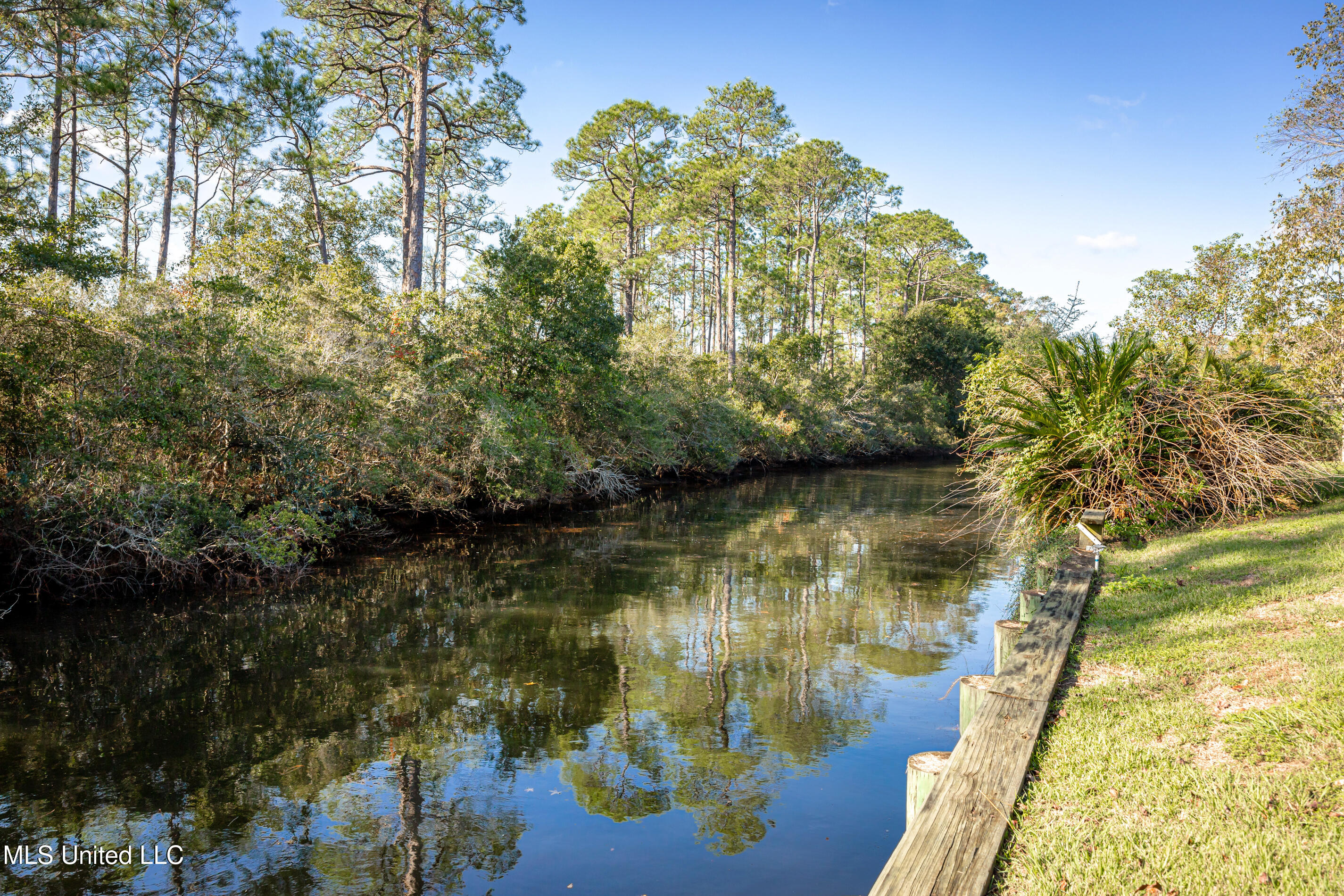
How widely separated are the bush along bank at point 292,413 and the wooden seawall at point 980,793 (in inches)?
326

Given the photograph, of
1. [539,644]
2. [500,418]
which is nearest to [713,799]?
[539,644]

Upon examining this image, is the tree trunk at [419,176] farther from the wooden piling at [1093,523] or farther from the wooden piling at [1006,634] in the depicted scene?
the wooden piling at [1006,634]

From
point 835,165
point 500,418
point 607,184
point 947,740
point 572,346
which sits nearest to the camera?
point 947,740

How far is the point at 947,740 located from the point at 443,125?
1976 cm

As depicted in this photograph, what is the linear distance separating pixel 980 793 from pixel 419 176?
18.6 m

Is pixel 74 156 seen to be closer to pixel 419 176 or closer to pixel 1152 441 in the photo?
pixel 419 176

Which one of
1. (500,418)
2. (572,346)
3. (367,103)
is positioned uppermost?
(367,103)

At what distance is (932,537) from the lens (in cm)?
1372

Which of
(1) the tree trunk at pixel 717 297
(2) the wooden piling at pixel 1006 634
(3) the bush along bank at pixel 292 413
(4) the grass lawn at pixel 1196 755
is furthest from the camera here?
(1) the tree trunk at pixel 717 297

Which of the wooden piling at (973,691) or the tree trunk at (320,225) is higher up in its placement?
the tree trunk at (320,225)

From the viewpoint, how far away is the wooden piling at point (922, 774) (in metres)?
3.12

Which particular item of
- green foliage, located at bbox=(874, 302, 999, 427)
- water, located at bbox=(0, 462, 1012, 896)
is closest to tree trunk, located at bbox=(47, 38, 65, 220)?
water, located at bbox=(0, 462, 1012, 896)

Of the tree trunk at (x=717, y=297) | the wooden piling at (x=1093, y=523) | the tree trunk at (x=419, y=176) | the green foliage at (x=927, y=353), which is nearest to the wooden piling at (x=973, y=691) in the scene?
the wooden piling at (x=1093, y=523)

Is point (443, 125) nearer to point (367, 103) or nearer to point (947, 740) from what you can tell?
point (367, 103)
